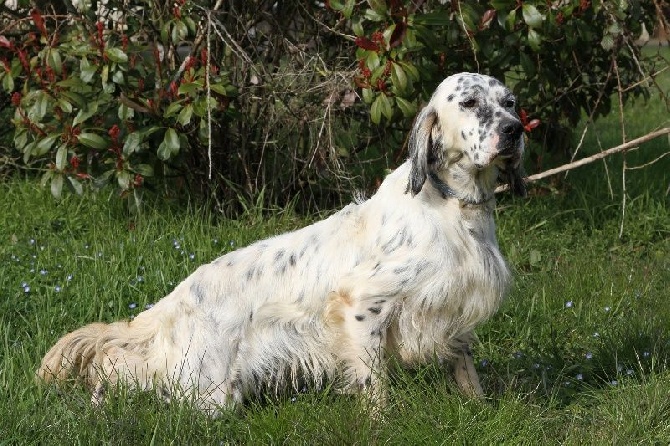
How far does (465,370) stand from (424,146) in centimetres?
94

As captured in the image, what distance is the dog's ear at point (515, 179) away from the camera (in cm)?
425

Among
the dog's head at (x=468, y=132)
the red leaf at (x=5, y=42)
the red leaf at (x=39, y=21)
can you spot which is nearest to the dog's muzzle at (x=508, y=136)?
the dog's head at (x=468, y=132)

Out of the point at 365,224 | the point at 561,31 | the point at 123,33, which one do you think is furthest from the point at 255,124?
the point at 365,224

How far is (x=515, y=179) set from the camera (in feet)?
14.0

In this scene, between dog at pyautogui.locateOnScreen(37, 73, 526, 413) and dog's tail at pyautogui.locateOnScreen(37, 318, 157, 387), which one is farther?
dog's tail at pyautogui.locateOnScreen(37, 318, 157, 387)

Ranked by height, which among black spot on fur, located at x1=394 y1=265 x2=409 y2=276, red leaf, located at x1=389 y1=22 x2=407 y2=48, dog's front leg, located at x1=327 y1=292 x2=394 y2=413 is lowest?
dog's front leg, located at x1=327 y1=292 x2=394 y2=413

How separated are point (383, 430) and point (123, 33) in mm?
3142

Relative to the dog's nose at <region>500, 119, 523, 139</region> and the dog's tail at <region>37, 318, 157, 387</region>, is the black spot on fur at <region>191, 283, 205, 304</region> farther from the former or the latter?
the dog's nose at <region>500, 119, 523, 139</region>

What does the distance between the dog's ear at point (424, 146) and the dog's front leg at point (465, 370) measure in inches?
28.6

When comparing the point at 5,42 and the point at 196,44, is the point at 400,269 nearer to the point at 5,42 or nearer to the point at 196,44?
the point at 196,44

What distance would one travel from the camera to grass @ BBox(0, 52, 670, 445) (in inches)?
150

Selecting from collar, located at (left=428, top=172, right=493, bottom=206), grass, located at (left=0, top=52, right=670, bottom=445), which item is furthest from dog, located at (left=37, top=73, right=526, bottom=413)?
grass, located at (left=0, top=52, right=670, bottom=445)

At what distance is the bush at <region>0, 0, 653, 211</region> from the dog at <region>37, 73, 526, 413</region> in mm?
1196

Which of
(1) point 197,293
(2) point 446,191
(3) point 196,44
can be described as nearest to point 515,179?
(2) point 446,191
